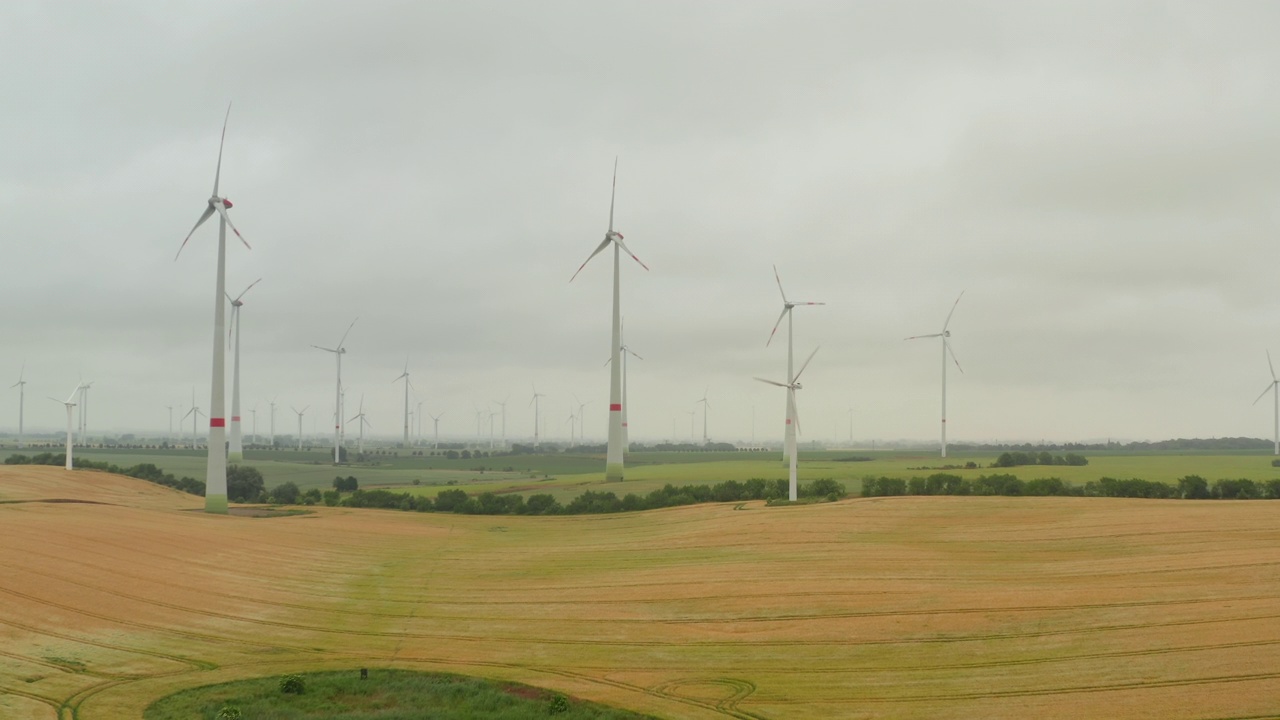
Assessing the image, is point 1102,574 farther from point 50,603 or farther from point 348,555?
point 50,603

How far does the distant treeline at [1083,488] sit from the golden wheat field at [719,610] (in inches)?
396

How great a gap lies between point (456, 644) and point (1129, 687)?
24.3 meters

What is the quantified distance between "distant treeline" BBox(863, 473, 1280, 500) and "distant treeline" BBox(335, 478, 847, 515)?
5493 millimetres

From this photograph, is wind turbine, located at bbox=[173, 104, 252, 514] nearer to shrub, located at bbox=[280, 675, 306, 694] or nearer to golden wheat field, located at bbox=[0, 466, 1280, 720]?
golden wheat field, located at bbox=[0, 466, 1280, 720]

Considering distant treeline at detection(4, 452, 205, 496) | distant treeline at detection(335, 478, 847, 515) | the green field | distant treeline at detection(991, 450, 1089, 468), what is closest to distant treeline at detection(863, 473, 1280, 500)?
distant treeline at detection(335, 478, 847, 515)

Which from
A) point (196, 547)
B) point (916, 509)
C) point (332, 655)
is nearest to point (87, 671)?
point (332, 655)

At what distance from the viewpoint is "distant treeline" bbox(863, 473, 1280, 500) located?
72.5 meters

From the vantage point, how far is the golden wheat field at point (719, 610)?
30094 millimetres

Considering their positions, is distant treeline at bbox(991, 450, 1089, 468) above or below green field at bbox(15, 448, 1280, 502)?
above

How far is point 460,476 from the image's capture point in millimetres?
137625

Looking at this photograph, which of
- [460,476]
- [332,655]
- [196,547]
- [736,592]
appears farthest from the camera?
[460,476]

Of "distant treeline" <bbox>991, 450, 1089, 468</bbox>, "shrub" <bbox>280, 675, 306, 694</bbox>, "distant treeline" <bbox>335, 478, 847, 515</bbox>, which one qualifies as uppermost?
"distant treeline" <bbox>991, 450, 1089, 468</bbox>

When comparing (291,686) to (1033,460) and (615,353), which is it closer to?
(615,353)

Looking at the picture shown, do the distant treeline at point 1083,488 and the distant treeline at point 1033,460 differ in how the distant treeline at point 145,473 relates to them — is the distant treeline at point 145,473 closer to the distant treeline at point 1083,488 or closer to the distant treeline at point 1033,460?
the distant treeline at point 1083,488
